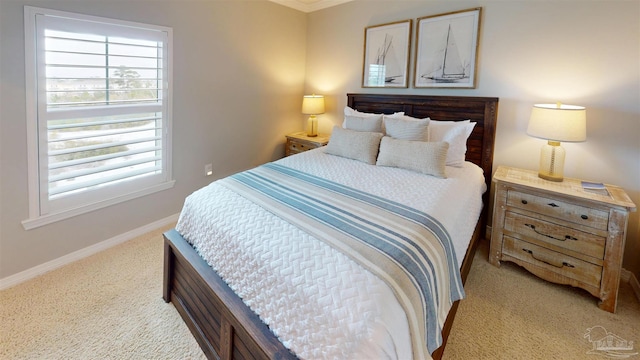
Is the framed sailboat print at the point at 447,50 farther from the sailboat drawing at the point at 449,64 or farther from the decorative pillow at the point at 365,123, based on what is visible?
the decorative pillow at the point at 365,123

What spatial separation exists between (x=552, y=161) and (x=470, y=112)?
814mm

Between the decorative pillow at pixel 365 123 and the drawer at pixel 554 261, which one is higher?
the decorative pillow at pixel 365 123

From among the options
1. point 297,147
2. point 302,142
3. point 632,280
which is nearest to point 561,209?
point 632,280

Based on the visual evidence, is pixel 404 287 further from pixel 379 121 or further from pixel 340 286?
pixel 379 121

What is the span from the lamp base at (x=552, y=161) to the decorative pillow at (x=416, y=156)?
0.77 m

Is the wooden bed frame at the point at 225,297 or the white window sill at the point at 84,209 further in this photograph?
the white window sill at the point at 84,209

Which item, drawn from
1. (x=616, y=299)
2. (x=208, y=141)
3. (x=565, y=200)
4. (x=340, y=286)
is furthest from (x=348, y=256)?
(x=208, y=141)

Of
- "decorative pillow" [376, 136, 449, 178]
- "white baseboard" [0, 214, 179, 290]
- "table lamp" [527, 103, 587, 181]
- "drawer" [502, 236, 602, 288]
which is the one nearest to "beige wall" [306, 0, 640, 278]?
"table lamp" [527, 103, 587, 181]

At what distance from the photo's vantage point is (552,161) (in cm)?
236

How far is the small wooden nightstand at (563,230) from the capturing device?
199 centimetres

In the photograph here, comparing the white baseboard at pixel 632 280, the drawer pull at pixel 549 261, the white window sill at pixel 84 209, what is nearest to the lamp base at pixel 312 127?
the white window sill at pixel 84 209

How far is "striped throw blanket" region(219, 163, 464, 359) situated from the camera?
1.22 m

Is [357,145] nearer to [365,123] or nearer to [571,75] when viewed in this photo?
[365,123]

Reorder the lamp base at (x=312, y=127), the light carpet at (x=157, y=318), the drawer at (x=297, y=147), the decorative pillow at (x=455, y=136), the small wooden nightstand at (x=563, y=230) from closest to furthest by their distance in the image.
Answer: the light carpet at (x=157, y=318), the small wooden nightstand at (x=563, y=230), the decorative pillow at (x=455, y=136), the drawer at (x=297, y=147), the lamp base at (x=312, y=127)
